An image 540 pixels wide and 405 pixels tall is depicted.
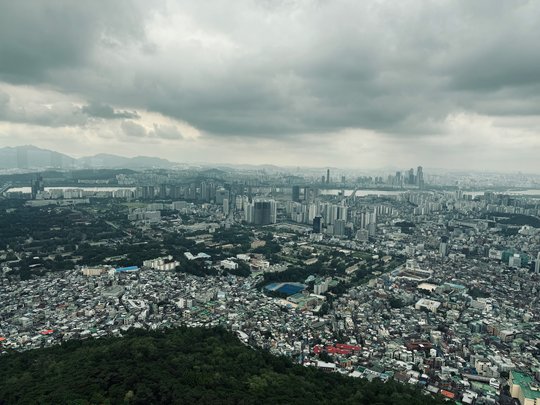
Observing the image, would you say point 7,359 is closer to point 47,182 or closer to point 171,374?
point 171,374

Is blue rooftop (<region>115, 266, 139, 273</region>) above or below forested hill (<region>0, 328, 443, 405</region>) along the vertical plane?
below

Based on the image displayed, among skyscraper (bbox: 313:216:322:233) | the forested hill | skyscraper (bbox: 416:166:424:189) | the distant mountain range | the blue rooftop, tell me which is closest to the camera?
the forested hill

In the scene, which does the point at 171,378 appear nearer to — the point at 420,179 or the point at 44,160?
the point at 420,179

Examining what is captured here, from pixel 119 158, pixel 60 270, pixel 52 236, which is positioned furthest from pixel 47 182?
pixel 119 158

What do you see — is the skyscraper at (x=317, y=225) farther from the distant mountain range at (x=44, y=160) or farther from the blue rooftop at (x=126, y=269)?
the distant mountain range at (x=44, y=160)

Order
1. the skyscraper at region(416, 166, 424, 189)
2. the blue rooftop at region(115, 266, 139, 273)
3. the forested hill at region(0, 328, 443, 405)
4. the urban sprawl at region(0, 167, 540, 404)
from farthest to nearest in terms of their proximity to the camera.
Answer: the skyscraper at region(416, 166, 424, 189) < the blue rooftop at region(115, 266, 139, 273) < the urban sprawl at region(0, 167, 540, 404) < the forested hill at region(0, 328, 443, 405)

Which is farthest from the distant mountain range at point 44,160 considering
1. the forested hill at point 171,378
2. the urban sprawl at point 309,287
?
the forested hill at point 171,378

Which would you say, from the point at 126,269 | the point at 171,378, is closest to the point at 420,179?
the point at 126,269

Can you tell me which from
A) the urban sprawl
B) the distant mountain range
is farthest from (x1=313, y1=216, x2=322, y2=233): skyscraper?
the distant mountain range

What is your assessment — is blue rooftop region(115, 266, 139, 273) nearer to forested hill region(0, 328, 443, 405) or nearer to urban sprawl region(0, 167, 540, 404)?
urban sprawl region(0, 167, 540, 404)
